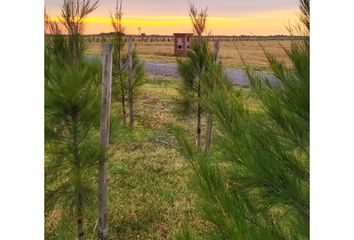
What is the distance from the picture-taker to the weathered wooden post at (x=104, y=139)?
1.51 m

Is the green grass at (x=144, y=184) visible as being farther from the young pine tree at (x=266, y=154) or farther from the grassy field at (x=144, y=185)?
the young pine tree at (x=266, y=154)

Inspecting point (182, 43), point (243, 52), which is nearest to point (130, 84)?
point (182, 43)

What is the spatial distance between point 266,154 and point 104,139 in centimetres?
85

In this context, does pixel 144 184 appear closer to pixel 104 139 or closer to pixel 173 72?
pixel 104 139

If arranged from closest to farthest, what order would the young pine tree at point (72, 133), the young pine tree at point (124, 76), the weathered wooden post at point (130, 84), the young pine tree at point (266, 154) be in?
the young pine tree at point (266, 154)
the young pine tree at point (72, 133)
the weathered wooden post at point (130, 84)
the young pine tree at point (124, 76)

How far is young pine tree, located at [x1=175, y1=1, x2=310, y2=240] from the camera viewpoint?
0.75 metres

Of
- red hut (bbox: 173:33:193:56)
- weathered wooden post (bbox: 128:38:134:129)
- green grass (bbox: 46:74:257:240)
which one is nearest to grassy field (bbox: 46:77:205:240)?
green grass (bbox: 46:74:257:240)

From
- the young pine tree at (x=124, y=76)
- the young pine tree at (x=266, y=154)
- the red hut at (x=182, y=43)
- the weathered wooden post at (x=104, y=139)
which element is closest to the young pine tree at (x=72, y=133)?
the weathered wooden post at (x=104, y=139)

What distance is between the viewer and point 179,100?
170 cm

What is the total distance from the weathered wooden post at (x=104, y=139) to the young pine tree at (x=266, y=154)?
0.75 m
